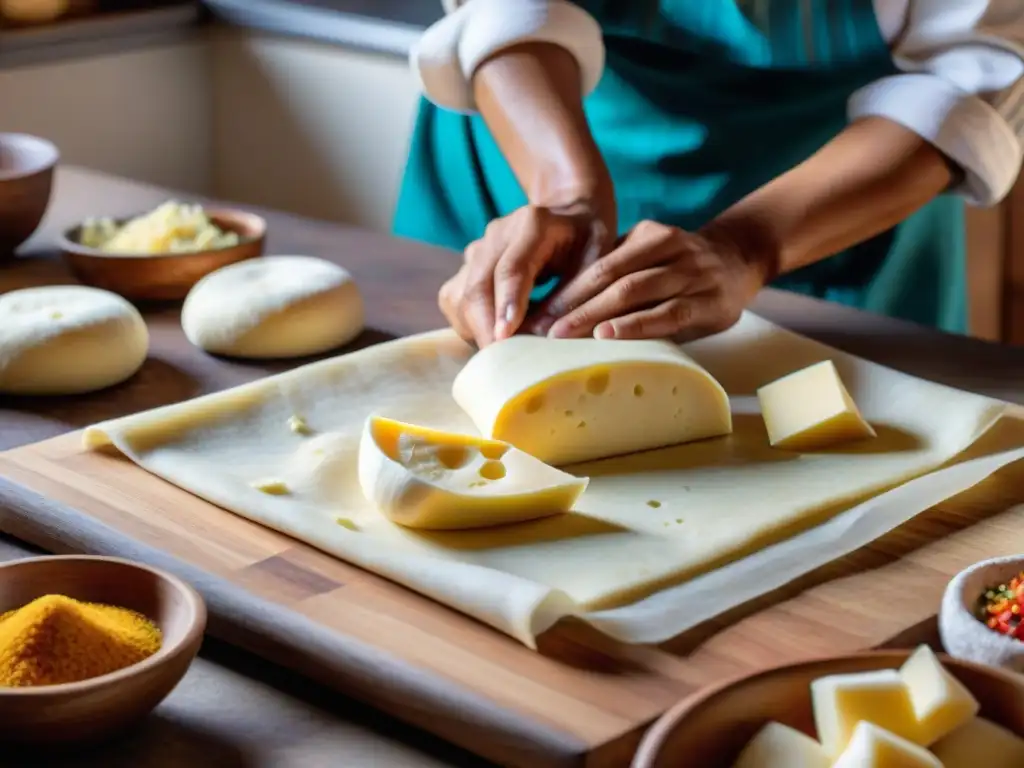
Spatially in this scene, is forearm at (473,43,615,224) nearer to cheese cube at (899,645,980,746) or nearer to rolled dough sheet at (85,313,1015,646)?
rolled dough sheet at (85,313,1015,646)

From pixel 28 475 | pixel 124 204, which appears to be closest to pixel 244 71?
pixel 124 204

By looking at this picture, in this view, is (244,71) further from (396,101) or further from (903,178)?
(903,178)

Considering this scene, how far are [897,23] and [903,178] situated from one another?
213mm

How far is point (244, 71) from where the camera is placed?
318 centimetres

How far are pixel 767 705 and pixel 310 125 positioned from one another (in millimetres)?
2540

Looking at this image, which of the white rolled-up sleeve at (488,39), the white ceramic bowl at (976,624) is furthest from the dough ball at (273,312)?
the white ceramic bowl at (976,624)

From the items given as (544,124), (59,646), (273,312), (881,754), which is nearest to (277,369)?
(273,312)

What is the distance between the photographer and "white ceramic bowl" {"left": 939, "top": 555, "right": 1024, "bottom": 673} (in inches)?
31.6

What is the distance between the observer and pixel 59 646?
0.78m

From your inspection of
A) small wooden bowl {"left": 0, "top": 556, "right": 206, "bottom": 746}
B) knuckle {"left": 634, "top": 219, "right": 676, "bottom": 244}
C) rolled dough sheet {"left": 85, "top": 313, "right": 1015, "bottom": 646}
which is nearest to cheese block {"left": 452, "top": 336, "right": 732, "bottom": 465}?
rolled dough sheet {"left": 85, "top": 313, "right": 1015, "bottom": 646}

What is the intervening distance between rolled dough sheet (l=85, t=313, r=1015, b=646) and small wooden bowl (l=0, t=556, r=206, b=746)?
18 centimetres

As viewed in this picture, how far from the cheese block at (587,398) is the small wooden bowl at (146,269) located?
42cm

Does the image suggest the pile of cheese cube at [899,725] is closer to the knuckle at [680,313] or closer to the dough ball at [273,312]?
the knuckle at [680,313]

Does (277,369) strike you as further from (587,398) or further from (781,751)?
(781,751)
